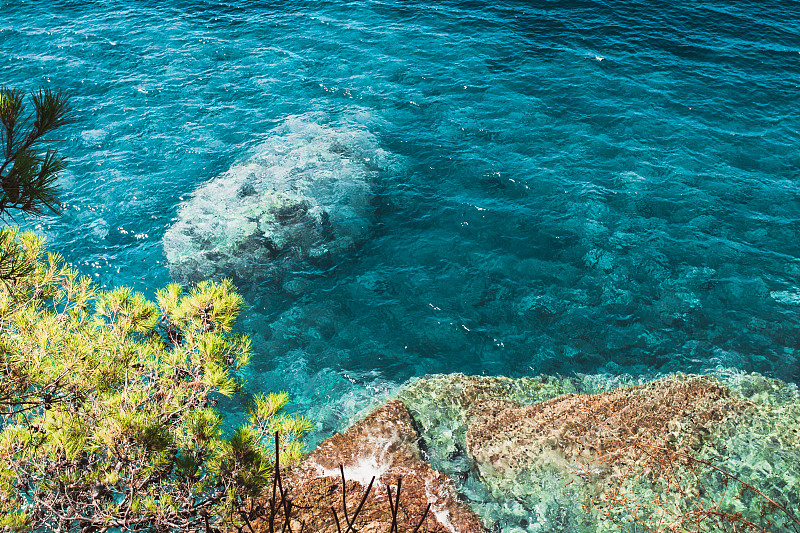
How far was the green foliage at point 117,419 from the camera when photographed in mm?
5496

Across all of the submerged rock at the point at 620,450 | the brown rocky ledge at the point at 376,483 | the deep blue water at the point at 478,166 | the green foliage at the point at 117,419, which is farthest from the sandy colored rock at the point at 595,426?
the green foliage at the point at 117,419

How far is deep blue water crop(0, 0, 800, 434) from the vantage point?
12320 millimetres

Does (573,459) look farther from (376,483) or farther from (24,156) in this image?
(24,156)

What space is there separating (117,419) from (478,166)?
44.3 ft

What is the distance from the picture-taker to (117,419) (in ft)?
17.9

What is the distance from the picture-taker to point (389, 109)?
19.5 meters

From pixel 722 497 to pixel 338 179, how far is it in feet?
40.7

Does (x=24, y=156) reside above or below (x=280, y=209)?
above

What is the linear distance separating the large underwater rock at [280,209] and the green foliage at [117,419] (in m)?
7.20

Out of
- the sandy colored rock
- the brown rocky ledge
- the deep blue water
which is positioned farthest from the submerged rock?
the deep blue water

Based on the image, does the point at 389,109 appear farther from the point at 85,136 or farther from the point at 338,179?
the point at 85,136

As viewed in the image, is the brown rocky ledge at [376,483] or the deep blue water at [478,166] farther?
the deep blue water at [478,166]

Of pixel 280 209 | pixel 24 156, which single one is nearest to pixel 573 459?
pixel 24 156

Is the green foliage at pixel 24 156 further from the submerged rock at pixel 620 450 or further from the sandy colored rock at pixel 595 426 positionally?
the sandy colored rock at pixel 595 426
